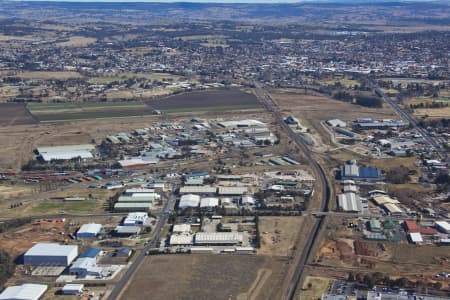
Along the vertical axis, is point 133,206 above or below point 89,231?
below

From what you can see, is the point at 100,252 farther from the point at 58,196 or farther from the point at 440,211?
the point at 440,211

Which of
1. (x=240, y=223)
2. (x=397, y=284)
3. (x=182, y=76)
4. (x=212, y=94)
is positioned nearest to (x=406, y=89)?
(x=212, y=94)

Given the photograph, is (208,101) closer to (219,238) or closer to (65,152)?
(65,152)

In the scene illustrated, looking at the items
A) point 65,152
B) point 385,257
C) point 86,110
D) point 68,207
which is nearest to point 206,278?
point 385,257

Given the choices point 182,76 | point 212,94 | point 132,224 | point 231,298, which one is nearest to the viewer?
point 231,298

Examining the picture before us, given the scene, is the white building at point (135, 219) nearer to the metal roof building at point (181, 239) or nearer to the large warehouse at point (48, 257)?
the metal roof building at point (181, 239)

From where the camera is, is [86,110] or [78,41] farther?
[78,41]
